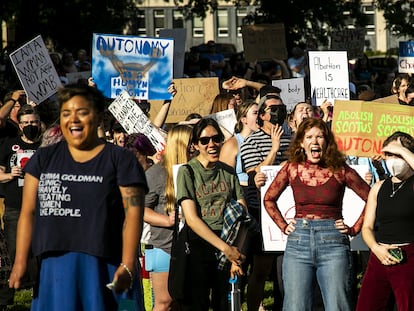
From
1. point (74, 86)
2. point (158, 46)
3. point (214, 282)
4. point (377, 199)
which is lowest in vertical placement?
point (214, 282)

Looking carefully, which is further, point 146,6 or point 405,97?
point 146,6

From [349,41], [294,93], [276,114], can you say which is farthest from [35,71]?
[349,41]

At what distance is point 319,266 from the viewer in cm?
828

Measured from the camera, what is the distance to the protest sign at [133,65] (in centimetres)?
1270

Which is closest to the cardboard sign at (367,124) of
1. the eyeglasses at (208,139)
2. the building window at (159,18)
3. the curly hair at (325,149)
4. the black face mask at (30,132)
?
the curly hair at (325,149)

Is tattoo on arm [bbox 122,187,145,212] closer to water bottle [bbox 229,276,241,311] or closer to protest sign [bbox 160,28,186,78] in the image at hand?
water bottle [bbox 229,276,241,311]

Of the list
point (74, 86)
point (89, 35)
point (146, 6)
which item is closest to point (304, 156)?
point (74, 86)

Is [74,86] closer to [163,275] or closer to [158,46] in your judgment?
[163,275]

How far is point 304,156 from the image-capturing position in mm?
8508

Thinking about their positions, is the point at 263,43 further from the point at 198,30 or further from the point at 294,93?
the point at 198,30

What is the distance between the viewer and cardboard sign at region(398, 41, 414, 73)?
51.0ft

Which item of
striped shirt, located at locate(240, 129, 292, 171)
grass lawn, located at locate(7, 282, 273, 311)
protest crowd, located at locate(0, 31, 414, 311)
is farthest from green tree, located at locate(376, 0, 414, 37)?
striped shirt, located at locate(240, 129, 292, 171)

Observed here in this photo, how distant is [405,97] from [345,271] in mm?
3442

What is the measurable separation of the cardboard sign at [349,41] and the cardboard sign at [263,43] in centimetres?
206
